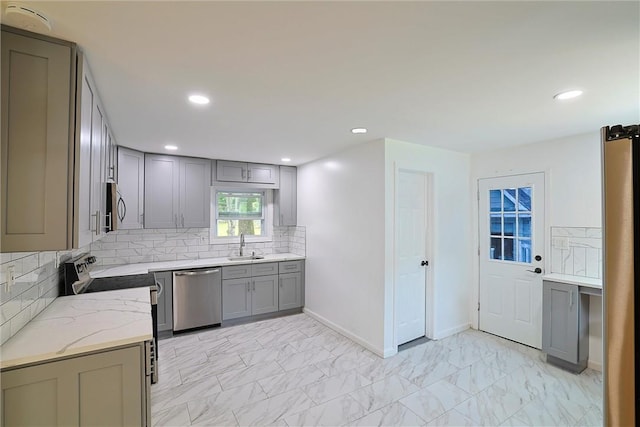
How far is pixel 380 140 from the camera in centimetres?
324

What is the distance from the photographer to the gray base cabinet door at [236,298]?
4141mm

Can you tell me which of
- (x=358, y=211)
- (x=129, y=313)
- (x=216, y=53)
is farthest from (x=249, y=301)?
(x=216, y=53)

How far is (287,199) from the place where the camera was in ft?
16.1

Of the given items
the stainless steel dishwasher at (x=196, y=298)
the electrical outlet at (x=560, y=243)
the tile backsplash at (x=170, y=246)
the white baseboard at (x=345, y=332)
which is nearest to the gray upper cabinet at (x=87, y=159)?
the stainless steel dishwasher at (x=196, y=298)

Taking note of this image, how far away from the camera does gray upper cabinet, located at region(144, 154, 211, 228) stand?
3945 millimetres

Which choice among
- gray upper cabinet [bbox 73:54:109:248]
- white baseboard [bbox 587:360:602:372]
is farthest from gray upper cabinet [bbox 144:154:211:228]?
white baseboard [bbox 587:360:602:372]

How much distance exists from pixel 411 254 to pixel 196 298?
109 inches

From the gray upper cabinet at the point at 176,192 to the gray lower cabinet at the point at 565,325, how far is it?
4.19 m

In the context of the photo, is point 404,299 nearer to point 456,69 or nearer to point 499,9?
point 456,69

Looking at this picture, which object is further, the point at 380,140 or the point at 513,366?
the point at 380,140

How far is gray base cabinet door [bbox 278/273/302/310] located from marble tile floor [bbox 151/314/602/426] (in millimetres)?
893

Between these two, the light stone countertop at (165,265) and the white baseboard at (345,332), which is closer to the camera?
the white baseboard at (345,332)

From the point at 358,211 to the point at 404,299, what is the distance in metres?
1.16

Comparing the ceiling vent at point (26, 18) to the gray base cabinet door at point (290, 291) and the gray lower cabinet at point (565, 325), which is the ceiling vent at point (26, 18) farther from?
the gray lower cabinet at point (565, 325)
